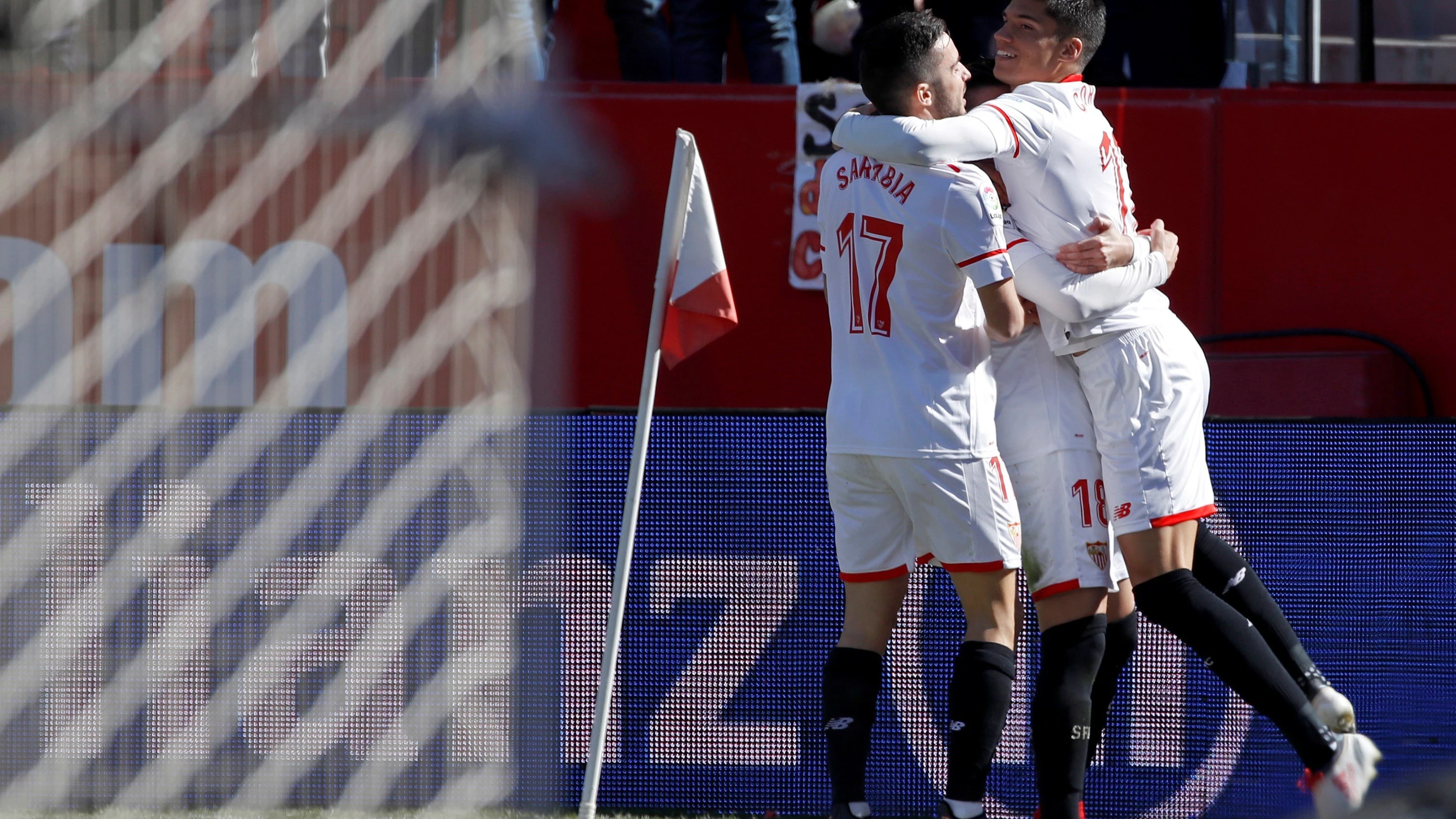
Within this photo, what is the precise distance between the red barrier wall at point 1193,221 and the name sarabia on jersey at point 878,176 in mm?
1614

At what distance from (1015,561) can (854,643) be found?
0.36m

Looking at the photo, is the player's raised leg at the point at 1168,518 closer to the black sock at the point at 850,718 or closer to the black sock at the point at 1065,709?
the black sock at the point at 1065,709

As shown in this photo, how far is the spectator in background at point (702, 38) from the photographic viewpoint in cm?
473

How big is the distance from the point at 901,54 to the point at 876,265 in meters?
0.39

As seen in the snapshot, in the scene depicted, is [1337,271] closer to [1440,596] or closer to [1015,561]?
[1440,596]

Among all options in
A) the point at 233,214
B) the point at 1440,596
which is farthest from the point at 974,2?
the point at 233,214

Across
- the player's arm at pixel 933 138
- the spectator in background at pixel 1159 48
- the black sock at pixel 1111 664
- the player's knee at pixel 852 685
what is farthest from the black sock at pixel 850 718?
the spectator in background at pixel 1159 48

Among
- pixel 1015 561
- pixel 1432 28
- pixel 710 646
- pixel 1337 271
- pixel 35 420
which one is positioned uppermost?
pixel 1432 28

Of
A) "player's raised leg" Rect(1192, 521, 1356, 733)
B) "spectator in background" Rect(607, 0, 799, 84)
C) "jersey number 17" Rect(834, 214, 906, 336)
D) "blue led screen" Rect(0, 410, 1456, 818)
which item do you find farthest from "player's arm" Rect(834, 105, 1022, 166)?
"spectator in background" Rect(607, 0, 799, 84)

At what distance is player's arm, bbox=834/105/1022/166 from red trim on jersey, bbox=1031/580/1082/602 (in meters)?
0.81

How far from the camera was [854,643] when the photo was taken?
113 inches

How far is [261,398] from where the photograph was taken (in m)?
2.79

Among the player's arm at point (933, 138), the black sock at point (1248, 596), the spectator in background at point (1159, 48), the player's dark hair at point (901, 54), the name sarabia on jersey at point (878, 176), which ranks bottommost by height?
the black sock at point (1248, 596)

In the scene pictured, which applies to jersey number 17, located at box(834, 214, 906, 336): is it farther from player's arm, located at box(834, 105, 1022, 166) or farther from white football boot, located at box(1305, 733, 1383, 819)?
white football boot, located at box(1305, 733, 1383, 819)
